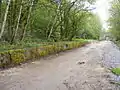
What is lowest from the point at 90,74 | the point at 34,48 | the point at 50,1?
the point at 90,74

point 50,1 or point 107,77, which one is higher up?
point 50,1

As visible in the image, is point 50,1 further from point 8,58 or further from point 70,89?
point 70,89

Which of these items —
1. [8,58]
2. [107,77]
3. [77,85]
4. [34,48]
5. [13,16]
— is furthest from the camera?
[13,16]

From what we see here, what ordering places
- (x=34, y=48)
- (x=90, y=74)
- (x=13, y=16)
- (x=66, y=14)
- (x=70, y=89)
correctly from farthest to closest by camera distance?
1. (x=66, y=14)
2. (x=13, y=16)
3. (x=34, y=48)
4. (x=90, y=74)
5. (x=70, y=89)

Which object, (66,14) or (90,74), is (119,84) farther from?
(66,14)

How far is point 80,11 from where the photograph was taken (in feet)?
133

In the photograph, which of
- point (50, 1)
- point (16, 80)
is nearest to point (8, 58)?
point (16, 80)

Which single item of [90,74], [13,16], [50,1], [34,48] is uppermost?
[50,1]

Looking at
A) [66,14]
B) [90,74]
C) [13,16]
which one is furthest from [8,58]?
[66,14]

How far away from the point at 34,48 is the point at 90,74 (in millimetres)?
6010

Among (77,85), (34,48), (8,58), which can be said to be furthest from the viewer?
(34,48)

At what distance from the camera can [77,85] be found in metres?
9.40

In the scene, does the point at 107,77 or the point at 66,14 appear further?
the point at 66,14

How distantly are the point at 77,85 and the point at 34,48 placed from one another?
7969mm
